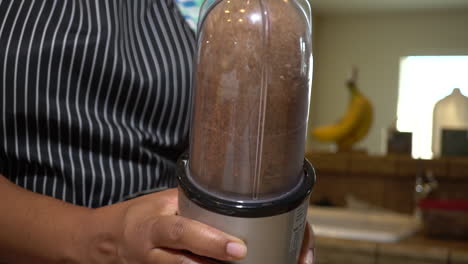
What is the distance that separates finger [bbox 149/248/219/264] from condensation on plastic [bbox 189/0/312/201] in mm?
42

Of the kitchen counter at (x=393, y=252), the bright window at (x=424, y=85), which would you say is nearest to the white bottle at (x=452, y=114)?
the kitchen counter at (x=393, y=252)

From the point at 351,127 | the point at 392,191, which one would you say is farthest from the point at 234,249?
the point at 351,127

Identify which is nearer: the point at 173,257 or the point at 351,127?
the point at 173,257

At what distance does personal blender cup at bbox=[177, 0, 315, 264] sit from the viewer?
31 centimetres

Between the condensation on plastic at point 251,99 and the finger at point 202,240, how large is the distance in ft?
0.07

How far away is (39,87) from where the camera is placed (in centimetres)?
51

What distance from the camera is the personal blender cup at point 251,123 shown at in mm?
309

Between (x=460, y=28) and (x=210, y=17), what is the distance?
5.39 metres

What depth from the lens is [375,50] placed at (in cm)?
546

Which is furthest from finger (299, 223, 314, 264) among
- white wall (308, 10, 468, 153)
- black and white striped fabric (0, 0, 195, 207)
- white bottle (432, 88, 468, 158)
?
white wall (308, 10, 468, 153)

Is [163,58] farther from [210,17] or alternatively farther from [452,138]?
[452,138]

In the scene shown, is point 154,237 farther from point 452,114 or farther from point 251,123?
point 452,114

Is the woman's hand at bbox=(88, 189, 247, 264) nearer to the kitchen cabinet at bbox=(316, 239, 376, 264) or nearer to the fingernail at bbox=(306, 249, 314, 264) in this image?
the fingernail at bbox=(306, 249, 314, 264)

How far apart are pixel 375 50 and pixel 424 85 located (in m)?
0.58
